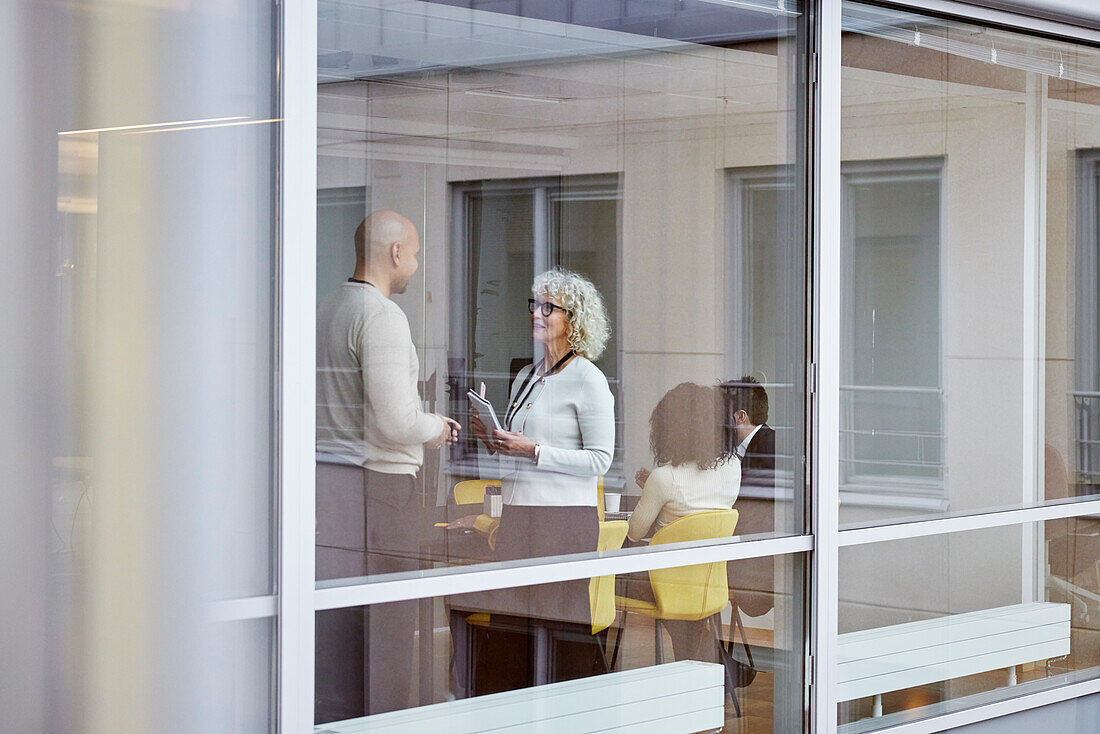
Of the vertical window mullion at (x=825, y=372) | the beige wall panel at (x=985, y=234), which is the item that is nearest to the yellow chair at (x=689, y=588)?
the vertical window mullion at (x=825, y=372)

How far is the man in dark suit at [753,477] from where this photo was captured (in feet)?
8.68

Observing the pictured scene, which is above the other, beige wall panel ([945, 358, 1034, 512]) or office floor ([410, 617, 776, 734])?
beige wall panel ([945, 358, 1034, 512])

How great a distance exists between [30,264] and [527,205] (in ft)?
3.15

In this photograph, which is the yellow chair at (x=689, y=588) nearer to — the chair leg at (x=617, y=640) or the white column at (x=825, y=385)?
the chair leg at (x=617, y=640)

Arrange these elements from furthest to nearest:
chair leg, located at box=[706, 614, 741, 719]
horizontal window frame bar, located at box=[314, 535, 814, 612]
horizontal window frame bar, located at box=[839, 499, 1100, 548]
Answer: horizontal window frame bar, located at box=[839, 499, 1100, 548] → chair leg, located at box=[706, 614, 741, 719] → horizontal window frame bar, located at box=[314, 535, 814, 612]

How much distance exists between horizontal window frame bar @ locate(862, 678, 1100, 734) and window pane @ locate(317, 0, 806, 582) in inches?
25.8

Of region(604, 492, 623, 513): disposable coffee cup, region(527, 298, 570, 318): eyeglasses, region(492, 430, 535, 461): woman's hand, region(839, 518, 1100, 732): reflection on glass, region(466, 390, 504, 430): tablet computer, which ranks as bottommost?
region(839, 518, 1100, 732): reflection on glass

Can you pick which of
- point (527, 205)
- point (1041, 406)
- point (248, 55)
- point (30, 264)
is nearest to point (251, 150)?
point (248, 55)

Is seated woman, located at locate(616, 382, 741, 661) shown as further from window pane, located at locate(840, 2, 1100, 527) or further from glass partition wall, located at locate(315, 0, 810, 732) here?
window pane, located at locate(840, 2, 1100, 527)

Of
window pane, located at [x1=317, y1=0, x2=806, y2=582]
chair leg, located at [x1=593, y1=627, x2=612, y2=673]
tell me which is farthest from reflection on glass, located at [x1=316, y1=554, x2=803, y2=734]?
window pane, located at [x1=317, y1=0, x2=806, y2=582]

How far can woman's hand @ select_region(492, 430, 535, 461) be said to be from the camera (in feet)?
7.52

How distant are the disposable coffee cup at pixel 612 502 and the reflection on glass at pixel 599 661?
0.12 ft

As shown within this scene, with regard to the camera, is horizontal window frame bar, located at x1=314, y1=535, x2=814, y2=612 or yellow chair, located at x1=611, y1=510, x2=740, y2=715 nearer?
horizontal window frame bar, located at x1=314, y1=535, x2=814, y2=612

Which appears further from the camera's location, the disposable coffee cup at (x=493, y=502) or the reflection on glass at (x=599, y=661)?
the disposable coffee cup at (x=493, y=502)
